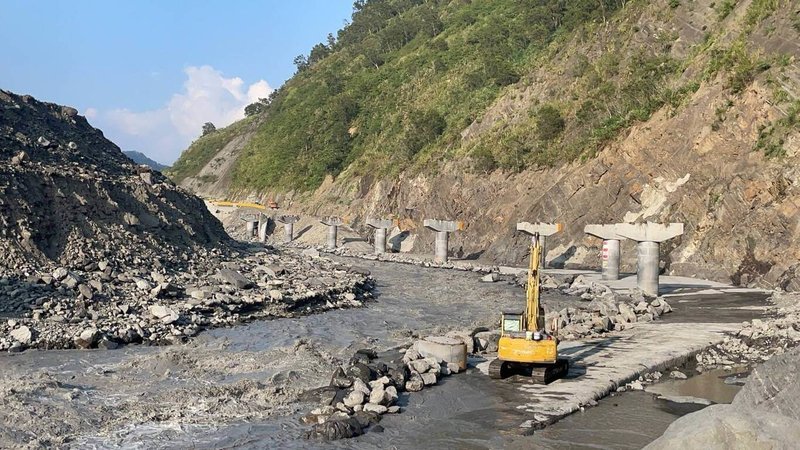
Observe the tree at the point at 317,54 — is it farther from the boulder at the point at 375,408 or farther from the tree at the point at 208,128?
the boulder at the point at 375,408

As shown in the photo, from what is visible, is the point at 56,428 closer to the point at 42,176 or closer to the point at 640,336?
the point at 640,336

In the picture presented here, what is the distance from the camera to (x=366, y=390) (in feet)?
47.9

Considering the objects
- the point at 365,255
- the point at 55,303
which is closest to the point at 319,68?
the point at 365,255

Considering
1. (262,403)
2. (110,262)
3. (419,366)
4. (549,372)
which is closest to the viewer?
(262,403)

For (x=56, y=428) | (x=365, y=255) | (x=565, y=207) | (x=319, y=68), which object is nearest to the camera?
(x=56, y=428)

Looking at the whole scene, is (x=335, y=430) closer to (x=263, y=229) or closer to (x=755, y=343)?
(x=755, y=343)

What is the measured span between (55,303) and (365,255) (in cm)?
3782

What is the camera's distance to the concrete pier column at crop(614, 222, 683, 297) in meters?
32.2

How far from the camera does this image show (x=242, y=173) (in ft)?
377

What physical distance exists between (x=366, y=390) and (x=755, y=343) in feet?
39.6

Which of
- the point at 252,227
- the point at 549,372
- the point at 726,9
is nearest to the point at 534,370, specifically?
the point at 549,372

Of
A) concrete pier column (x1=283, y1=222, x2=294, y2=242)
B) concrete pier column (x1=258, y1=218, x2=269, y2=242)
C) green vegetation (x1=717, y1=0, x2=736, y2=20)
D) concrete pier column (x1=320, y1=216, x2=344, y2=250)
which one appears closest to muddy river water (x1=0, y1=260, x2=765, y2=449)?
green vegetation (x1=717, y1=0, x2=736, y2=20)

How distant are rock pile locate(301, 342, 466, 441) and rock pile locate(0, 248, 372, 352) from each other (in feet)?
26.0

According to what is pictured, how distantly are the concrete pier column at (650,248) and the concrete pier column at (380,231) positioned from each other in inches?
1219
